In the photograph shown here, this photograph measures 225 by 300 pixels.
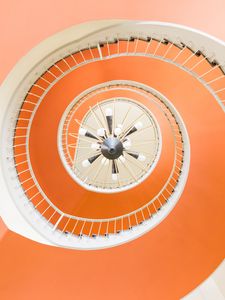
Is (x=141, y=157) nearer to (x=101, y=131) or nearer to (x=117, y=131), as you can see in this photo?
(x=117, y=131)

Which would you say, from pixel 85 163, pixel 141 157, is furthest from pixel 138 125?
pixel 85 163

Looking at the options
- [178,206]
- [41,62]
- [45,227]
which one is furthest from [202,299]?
[41,62]

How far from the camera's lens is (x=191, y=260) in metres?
4.68

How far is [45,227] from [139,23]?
9.97 feet

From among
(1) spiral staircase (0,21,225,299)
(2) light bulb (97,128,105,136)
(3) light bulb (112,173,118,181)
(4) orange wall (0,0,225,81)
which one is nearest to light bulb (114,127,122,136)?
(1) spiral staircase (0,21,225,299)

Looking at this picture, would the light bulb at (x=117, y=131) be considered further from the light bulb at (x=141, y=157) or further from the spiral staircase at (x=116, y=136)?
the light bulb at (x=141, y=157)

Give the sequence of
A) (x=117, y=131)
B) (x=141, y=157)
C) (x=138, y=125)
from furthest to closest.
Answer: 1. (x=141, y=157)
2. (x=117, y=131)
3. (x=138, y=125)

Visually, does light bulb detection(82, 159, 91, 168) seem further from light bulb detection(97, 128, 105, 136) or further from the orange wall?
the orange wall

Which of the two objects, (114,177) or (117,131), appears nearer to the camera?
(117,131)

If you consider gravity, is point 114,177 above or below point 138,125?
below

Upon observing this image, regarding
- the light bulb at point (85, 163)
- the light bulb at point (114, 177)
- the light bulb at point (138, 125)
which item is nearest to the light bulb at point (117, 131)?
the light bulb at point (138, 125)

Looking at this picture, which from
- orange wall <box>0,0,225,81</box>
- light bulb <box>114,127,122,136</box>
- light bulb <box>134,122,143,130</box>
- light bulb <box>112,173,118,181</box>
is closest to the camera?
orange wall <box>0,0,225,81</box>

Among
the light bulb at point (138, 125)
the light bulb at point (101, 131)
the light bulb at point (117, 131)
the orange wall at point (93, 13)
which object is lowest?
the light bulb at point (138, 125)

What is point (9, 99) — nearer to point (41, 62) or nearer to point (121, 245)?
point (41, 62)
